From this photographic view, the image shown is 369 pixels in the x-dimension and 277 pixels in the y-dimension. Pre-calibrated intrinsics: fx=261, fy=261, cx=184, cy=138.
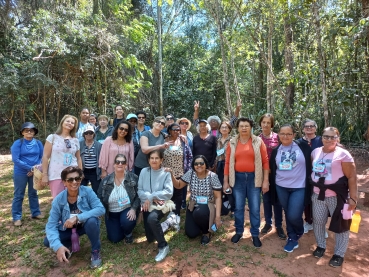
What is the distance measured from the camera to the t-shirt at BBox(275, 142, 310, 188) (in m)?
3.27

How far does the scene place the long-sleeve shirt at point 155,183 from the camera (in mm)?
3598

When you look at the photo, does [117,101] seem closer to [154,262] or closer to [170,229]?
[170,229]

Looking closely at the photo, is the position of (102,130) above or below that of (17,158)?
above

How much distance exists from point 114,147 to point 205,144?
1461 millimetres

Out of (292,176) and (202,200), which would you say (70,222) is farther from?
(292,176)

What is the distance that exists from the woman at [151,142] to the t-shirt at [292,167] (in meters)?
1.61

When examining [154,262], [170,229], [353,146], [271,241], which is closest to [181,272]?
[154,262]

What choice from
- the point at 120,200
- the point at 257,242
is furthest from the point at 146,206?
the point at 257,242

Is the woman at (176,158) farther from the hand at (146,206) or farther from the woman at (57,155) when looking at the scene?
the woman at (57,155)

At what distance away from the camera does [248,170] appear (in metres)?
3.47

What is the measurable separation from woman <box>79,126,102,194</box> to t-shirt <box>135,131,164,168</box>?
0.67 meters

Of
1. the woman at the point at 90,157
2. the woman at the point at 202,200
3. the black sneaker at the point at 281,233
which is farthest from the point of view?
the woman at the point at 90,157

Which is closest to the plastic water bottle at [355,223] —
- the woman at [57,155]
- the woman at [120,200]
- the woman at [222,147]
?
the woman at [222,147]

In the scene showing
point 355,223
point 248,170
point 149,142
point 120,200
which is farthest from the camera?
point 149,142
